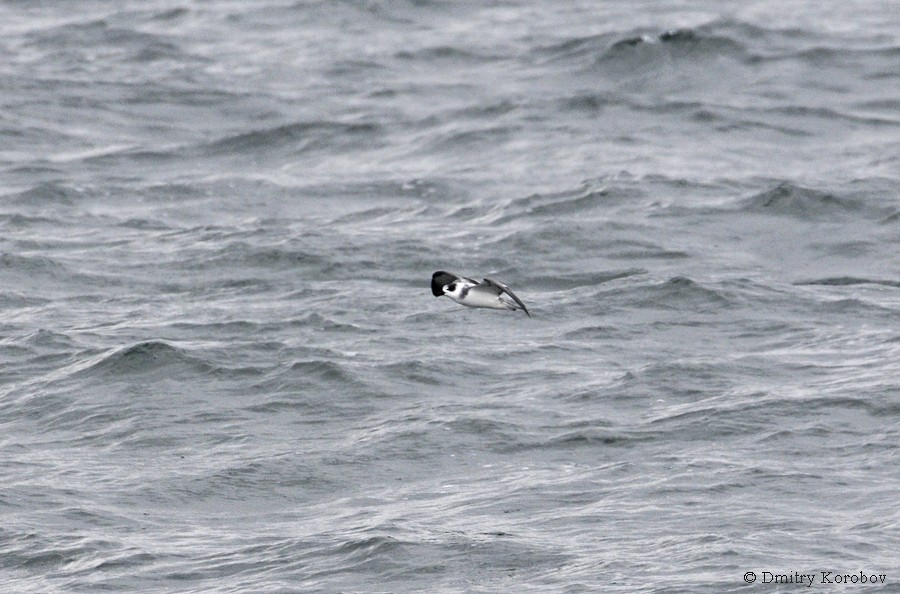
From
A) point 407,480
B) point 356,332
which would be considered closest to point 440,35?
point 356,332

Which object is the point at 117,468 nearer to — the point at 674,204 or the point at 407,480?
the point at 407,480

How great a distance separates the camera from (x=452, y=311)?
85.5ft

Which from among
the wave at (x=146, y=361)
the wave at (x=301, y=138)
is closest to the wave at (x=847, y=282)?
the wave at (x=146, y=361)

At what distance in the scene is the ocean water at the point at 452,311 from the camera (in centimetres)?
1875

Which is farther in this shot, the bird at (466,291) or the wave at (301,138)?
the wave at (301,138)

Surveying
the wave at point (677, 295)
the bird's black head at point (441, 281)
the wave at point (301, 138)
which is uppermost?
the bird's black head at point (441, 281)

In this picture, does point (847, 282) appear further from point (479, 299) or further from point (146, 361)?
point (146, 361)

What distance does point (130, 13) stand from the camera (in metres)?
45.9

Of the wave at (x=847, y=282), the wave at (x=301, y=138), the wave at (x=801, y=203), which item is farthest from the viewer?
the wave at (x=301, y=138)

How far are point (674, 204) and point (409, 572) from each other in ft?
43.2

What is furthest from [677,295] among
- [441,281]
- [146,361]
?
[146,361]

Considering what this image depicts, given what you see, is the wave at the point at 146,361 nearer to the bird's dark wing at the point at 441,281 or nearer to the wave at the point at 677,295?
the bird's dark wing at the point at 441,281

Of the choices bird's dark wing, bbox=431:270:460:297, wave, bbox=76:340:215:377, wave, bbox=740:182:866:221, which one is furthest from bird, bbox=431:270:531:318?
wave, bbox=740:182:866:221

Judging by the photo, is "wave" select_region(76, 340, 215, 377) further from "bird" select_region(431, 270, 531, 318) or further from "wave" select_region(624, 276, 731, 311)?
"wave" select_region(624, 276, 731, 311)
